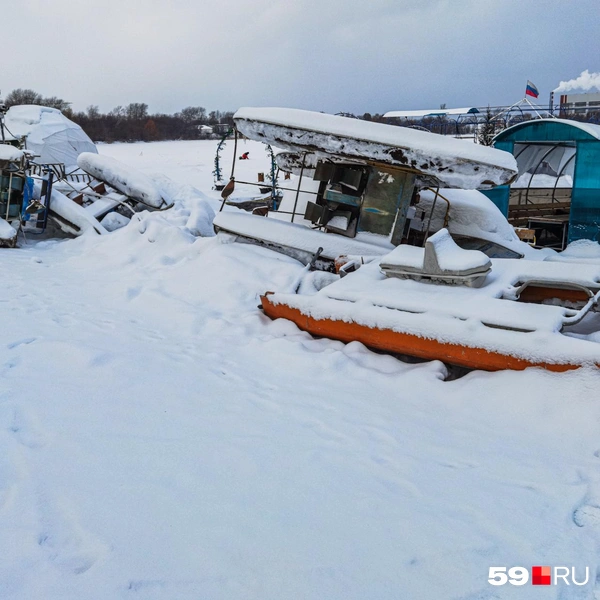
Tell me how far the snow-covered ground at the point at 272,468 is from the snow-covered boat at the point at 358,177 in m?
2.72

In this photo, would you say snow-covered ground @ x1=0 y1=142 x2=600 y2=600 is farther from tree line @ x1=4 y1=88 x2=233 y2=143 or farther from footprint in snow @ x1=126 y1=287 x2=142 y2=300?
tree line @ x1=4 y1=88 x2=233 y2=143

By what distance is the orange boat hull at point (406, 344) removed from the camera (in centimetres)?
425

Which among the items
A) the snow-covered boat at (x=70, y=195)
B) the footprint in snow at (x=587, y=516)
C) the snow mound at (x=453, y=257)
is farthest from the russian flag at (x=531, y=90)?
the footprint in snow at (x=587, y=516)

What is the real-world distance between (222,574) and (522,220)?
12.6 metres

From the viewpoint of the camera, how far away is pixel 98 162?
488 inches

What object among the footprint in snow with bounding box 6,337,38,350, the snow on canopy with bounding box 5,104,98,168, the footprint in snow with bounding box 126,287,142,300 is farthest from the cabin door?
the snow on canopy with bounding box 5,104,98,168

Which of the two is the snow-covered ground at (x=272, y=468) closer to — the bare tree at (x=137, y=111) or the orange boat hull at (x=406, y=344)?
the orange boat hull at (x=406, y=344)

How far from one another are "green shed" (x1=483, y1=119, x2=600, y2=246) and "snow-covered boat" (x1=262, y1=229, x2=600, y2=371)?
674cm

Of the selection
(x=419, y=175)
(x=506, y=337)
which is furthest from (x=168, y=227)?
(x=506, y=337)

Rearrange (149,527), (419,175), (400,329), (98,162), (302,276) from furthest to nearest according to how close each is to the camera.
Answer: (98,162), (419,175), (302,276), (400,329), (149,527)

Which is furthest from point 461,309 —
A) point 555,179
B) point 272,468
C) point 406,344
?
point 555,179

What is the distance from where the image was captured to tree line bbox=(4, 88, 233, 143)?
46.2 meters

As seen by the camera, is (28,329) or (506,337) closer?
(506,337)

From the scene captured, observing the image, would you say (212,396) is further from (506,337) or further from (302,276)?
(302,276)
